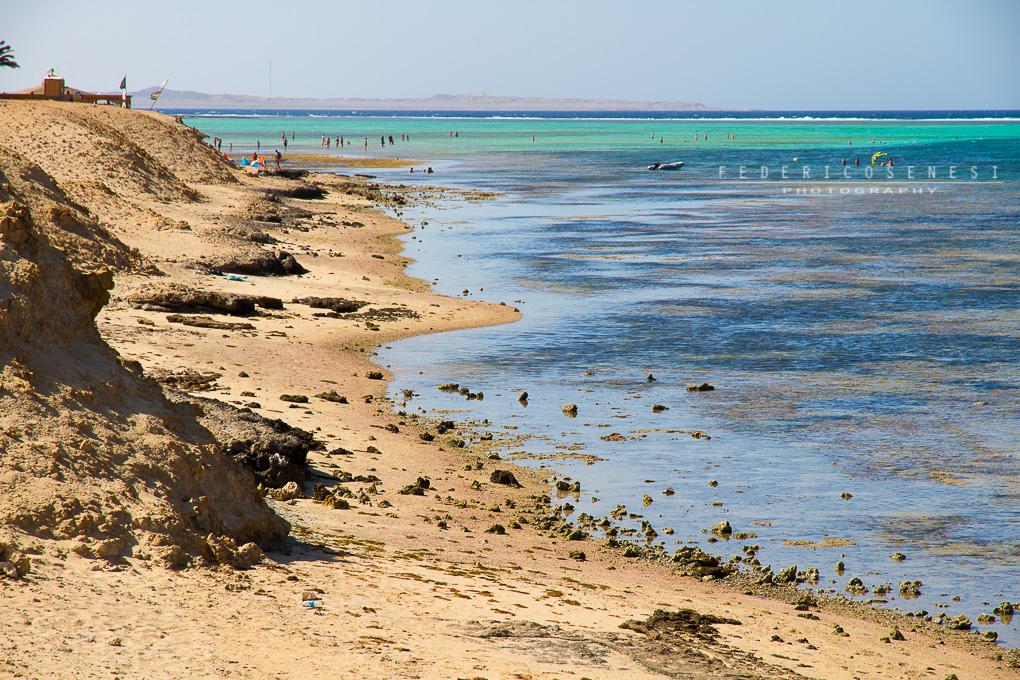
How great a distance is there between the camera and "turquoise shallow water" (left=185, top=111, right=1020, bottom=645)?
17031mm

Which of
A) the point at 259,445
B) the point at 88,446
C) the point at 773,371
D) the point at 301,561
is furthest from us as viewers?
the point at 773,371

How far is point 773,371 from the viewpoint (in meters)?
26.9

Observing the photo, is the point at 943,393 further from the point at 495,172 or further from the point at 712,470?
the point at 495,172

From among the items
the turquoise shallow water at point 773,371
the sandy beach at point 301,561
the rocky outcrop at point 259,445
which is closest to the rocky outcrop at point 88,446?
the sandy beach at point 301,561

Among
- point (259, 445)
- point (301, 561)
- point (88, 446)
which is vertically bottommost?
point (301, 561)

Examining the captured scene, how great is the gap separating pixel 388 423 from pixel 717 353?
1034cm

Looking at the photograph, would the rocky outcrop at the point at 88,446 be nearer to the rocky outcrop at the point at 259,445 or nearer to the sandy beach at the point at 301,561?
the sandy beach at the point at 301,561

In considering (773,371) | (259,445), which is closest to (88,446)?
(259,445)

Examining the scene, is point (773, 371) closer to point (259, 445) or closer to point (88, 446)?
point (259, 445)

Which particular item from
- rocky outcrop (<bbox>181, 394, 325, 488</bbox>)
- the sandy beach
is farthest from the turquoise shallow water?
rocky outcrop (<bbox>181, 394, 325, 488</bbox>)

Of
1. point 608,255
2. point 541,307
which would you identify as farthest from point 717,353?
point 608,255

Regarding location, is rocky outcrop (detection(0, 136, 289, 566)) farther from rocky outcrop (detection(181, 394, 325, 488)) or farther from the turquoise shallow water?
the turquoise shallow water

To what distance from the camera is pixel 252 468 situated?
51.9ft

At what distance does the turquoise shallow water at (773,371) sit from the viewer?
17.0 m
